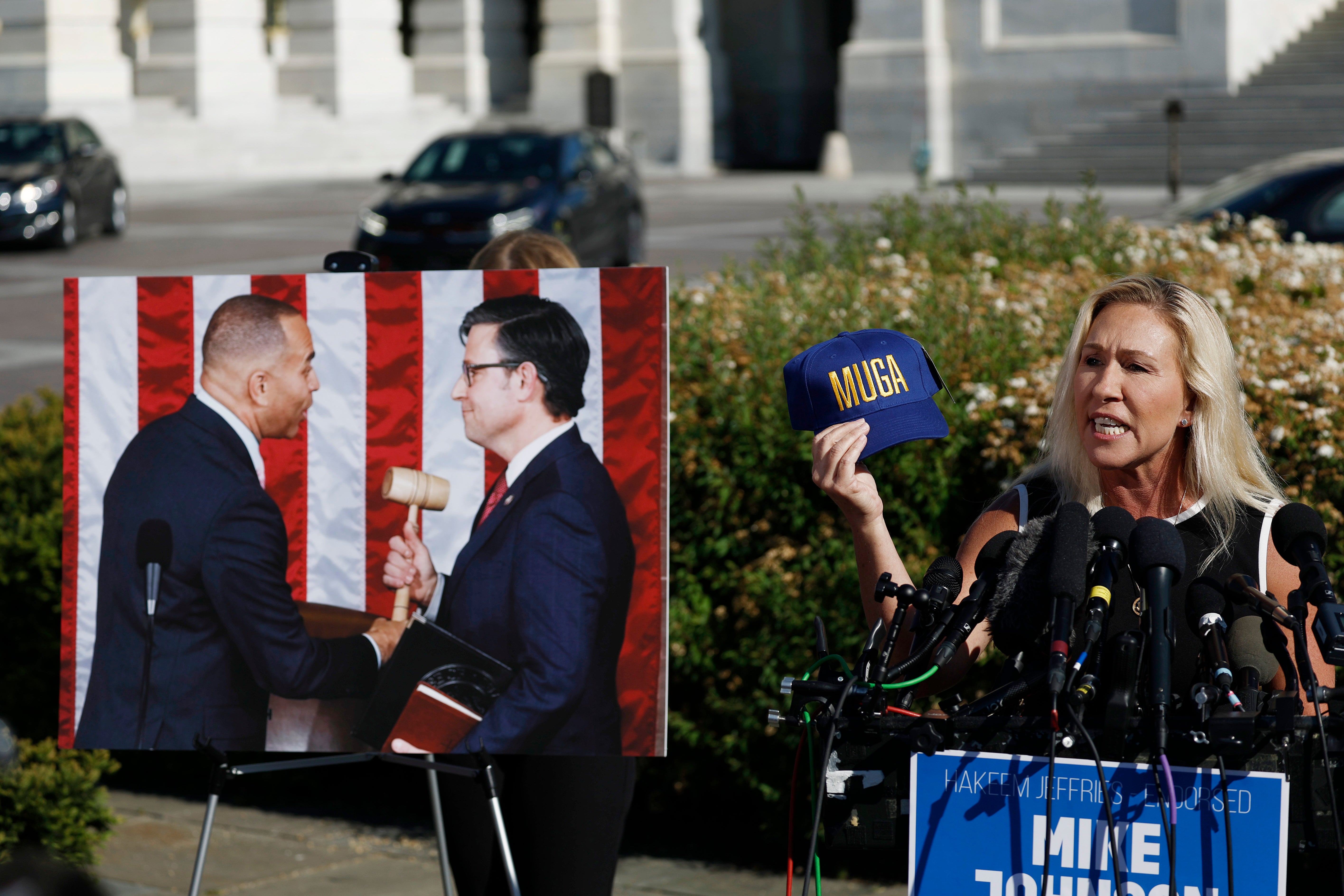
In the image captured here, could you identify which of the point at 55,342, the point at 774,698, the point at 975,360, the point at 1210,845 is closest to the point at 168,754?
the point at 774,698

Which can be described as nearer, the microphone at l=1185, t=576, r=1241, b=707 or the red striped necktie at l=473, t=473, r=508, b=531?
the microphone at l=1185, t=576, r=1241, b=707

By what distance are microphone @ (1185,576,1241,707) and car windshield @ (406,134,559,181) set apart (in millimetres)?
17079

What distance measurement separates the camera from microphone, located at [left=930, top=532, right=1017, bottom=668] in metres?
2.43

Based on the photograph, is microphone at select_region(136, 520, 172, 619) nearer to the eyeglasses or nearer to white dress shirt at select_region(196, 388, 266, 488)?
white dress shirt at select_region(196, 388, 266, 488)

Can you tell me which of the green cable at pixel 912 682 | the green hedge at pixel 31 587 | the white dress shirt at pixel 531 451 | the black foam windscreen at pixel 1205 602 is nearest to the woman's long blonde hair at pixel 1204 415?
the black foam windscreen at pixel 1205 602

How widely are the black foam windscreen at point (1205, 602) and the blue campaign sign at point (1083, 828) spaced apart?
0.81 ft

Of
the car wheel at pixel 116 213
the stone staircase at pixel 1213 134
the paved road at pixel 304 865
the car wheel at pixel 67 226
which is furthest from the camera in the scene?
the stone staircase at pixel 1213 134

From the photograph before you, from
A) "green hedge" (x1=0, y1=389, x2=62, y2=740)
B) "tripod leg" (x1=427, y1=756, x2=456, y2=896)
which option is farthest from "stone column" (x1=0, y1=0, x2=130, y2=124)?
"tripod leg" (x1=427, y1=756, x2=456, y2=896)

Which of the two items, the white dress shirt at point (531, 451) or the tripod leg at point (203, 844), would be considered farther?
the white dress shirt at point (531, 451)

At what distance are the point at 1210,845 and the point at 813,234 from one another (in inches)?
239

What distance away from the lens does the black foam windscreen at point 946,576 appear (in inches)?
101

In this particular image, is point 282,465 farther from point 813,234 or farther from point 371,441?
point 813,234

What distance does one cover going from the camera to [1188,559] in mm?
2797

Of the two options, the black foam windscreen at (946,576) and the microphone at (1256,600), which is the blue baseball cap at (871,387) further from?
the microphone at (1256,600)
